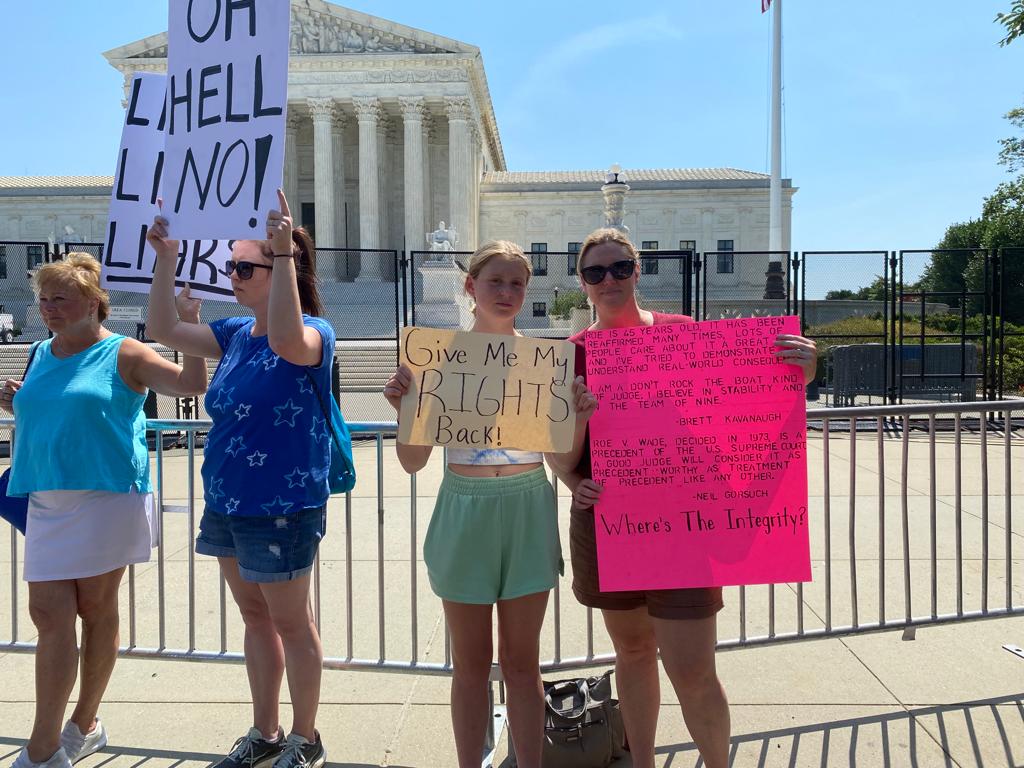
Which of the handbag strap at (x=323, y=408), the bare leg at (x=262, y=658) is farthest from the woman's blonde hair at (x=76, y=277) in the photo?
the bare leg at (x=262, y=658)

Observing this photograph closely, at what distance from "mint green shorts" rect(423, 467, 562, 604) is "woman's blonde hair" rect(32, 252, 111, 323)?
67.8 inches

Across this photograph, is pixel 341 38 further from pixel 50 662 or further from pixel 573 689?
pixel 573 689

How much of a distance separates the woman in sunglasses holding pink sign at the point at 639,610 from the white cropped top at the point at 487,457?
18 cm

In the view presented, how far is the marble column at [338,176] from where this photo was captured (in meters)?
51.8

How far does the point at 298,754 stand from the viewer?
283 centimetres

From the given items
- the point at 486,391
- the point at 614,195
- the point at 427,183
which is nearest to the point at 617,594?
the point at 486,391

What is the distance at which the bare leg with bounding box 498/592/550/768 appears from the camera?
2514 millimetres

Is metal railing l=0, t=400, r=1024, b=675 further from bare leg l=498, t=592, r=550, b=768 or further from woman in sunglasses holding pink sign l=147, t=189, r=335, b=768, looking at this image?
bare leg l=498, t=592, r=550, b=768

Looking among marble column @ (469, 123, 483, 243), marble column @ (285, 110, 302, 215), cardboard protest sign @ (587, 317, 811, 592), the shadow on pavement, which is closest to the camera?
cardboard protest sign @ (587, 317, 811, 592)

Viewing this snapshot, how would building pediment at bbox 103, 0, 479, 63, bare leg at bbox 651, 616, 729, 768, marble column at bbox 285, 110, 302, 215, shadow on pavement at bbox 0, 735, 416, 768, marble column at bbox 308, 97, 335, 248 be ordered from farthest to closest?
1. marble column at bbox 285, 110, 302, 215
2. marble column at bbox 308, 97, 335, 248
3. building pediment at bbox 103, 0, 479, 63
4. shadow on pavement at bbox 0, 735, 416, 768
5. bare leg at bbox 651, 616, 729, 768

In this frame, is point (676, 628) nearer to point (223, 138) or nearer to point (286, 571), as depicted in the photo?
point (286, 571)

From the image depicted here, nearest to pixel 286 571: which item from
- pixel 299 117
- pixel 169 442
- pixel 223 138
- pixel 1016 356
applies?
pixel 223 138

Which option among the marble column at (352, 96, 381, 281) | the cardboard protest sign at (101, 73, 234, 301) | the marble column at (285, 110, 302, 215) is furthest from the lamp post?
the marble column at (285, 110, 302, 215)

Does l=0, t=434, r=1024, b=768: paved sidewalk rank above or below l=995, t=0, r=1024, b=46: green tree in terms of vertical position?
below
